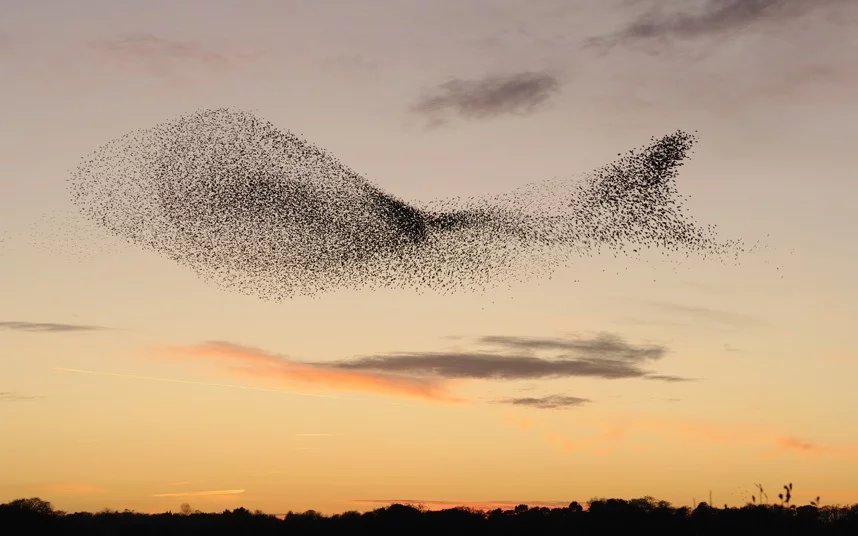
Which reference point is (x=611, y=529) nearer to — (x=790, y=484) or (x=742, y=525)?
(x=742, y=525)

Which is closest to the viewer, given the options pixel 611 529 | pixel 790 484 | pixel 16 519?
pixel 790 484

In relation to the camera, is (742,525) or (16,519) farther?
(742,525)

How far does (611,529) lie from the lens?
196 meters

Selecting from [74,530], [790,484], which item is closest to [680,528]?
[790,484]

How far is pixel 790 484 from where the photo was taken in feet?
383

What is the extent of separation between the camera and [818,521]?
189750 mm

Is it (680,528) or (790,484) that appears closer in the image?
(790,484)

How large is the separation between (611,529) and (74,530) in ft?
284

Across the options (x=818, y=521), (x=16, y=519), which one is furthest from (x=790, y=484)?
(x=16, y=519)

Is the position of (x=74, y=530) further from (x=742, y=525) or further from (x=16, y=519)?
(x=742, y=525)

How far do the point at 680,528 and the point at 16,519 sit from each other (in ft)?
339

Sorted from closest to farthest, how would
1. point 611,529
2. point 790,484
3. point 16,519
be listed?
point 790,484 → point 16,519 → point 611,529

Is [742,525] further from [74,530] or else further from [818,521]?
[74,530]

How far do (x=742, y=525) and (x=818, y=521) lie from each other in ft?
41.5
